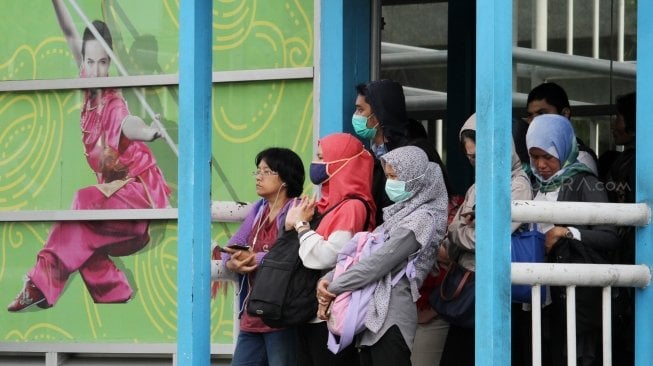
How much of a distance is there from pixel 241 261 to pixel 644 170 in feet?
6.23

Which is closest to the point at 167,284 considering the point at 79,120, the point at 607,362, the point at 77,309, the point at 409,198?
the point at 77,309

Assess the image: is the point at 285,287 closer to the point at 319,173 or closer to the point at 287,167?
the point at 319,173

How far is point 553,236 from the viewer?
18.7 ft

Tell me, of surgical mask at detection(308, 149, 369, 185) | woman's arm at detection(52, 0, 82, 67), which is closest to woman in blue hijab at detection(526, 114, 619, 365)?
surgical mask at detection(308, 149, 369, 185)

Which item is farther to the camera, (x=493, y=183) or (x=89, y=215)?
(x=89, y=215)

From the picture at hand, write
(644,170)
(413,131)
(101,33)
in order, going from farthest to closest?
(101,33) < (413,131) < (644,170)

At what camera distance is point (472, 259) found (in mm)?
6031

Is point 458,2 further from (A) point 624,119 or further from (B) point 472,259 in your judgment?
(B) point 472,259

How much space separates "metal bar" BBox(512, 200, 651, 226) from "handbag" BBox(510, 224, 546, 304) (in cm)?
38

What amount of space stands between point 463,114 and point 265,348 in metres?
2.63

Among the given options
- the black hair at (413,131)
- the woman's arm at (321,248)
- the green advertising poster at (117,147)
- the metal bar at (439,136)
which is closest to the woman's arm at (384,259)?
the woman's arm at (321,248)

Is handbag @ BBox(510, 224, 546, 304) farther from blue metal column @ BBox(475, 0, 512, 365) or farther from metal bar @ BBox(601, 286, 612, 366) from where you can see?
blue metal column @ BBox(475, 0, 512, 365)

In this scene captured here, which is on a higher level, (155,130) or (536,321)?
(155,130)

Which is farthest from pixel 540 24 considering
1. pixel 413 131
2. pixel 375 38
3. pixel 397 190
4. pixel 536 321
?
pixel 536 321
